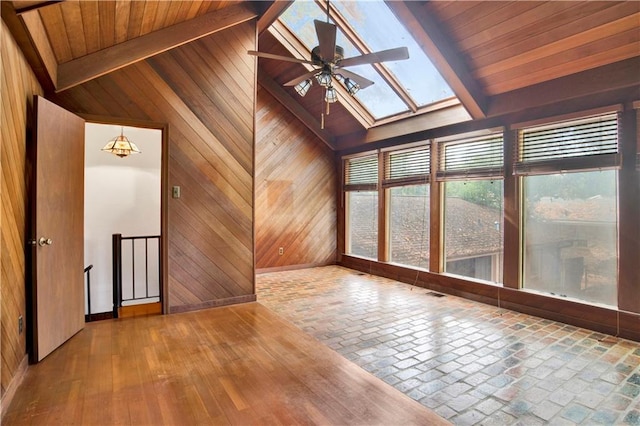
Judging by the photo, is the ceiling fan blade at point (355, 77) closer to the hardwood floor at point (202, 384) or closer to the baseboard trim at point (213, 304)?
the hardwood floor at point (202, 384)

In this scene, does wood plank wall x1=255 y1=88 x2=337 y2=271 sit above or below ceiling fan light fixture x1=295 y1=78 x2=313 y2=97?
below

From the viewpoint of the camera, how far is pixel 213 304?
4.35 m

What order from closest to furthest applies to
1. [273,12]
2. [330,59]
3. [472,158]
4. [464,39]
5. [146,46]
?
[330,59], [146,46], [464,39], [273,12], [472,158]

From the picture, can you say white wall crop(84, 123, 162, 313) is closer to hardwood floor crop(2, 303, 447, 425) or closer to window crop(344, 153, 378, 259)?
hardwood floor crop(2, 303, 447, 425)

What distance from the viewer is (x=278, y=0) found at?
4.16m

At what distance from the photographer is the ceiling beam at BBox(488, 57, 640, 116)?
330 centimetres

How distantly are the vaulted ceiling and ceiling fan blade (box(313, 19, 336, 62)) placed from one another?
1.03 metres

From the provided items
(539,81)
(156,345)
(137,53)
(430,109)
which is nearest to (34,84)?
(137,53)

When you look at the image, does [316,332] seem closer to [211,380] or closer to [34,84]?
[211,380]

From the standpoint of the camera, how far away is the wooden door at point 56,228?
2822 millimetres

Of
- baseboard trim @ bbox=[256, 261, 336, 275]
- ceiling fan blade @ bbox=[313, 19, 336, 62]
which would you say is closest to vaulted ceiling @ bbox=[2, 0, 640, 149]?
ceiling fan blade @ bbox=[313, 19, 336, 62]

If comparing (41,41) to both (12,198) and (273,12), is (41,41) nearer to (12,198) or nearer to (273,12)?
(12,198)

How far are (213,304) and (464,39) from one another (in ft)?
14.0

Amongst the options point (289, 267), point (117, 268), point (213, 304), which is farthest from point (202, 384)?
point (289, 267)
